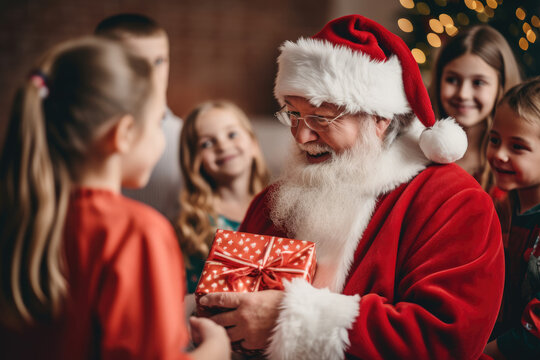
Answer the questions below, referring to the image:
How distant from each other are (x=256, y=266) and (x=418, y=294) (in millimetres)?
504

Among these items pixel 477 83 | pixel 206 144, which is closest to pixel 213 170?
pixel 206 144

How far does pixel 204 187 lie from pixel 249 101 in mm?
3117

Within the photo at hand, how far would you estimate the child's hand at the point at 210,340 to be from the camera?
1104 millimetres

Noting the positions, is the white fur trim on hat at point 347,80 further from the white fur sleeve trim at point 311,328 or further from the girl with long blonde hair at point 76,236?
the girl with long blonde hair at point 76,236

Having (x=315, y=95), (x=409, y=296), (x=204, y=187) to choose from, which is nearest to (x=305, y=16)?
(x=204, y=187)

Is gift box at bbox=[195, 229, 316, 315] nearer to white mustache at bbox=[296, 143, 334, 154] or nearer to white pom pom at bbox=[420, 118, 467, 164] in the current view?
white mustache at bbox=[296, 143, 334, 154]

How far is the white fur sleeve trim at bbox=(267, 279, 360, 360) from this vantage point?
142cm

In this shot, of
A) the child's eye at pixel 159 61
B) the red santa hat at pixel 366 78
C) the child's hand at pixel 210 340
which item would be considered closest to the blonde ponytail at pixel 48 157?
the child's hand at pixel 210 340

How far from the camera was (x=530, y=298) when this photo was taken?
1701 mm

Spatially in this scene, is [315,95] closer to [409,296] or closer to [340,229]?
[340,229]

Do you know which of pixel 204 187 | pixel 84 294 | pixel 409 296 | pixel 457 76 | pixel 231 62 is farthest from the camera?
pixel 231 62

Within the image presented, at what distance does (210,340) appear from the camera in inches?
45.4

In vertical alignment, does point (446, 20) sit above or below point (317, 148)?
above

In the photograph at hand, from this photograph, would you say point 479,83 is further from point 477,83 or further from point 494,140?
point 494,140
